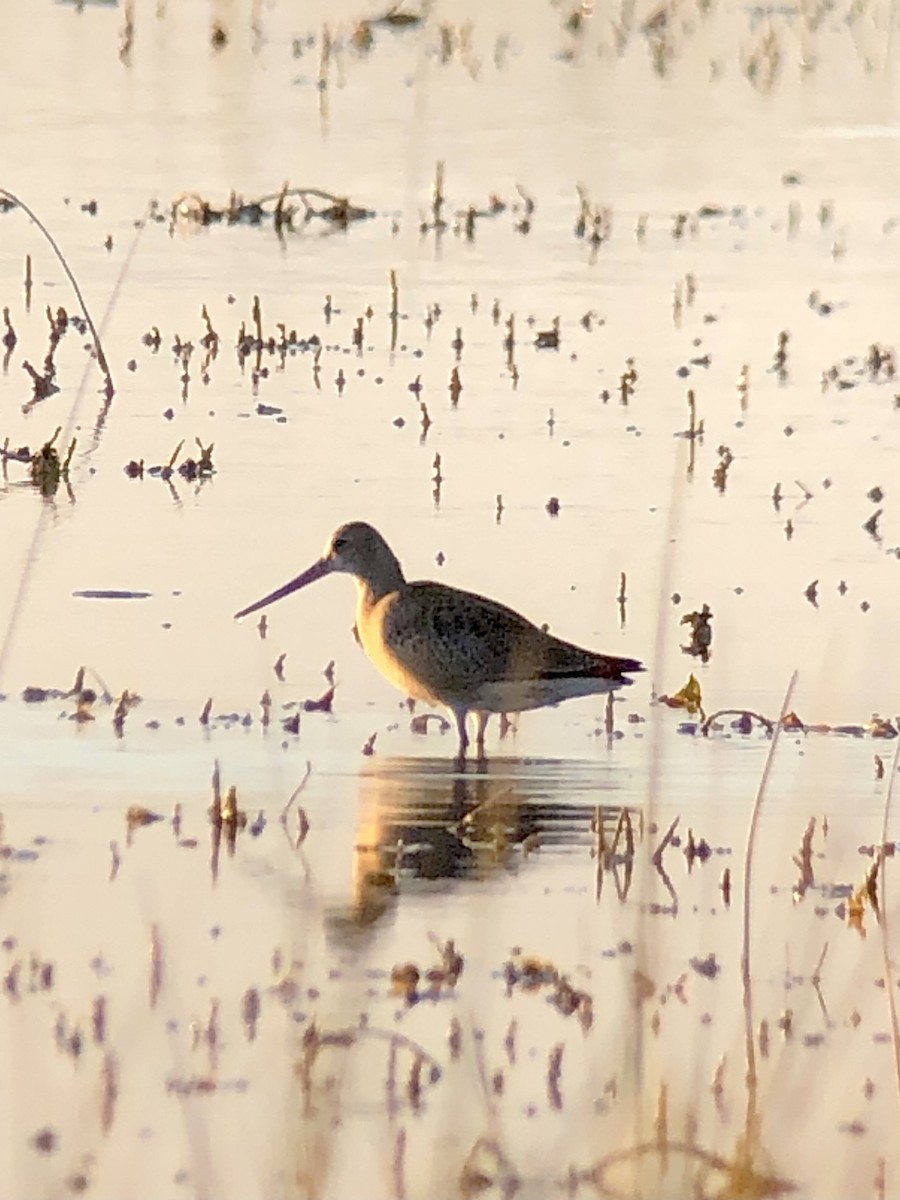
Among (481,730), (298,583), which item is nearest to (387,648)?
(481,730)

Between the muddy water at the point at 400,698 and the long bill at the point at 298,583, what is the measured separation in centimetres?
13

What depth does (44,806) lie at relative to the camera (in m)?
7.56

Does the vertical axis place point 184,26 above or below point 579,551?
above

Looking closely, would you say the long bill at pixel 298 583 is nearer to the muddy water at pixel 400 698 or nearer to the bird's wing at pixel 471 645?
the muddy water at pixel 400 698

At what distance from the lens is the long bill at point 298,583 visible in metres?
9.27

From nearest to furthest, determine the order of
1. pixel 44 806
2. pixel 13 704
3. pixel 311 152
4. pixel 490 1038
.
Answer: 1. pixel 490 1038
2. pixel 44 806
3. pixel 13 704
4. pixel 311 152

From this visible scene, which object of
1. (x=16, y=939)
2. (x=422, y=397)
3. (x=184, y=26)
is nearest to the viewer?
(x=16, y=939)

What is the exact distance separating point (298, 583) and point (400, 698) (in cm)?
54

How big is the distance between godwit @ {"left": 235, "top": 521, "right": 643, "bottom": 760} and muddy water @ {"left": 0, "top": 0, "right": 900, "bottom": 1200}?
0.13 meters

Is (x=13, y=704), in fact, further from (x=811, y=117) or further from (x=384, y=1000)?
(x=811, y=117)

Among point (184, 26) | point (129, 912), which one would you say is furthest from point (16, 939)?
point (184, 26)

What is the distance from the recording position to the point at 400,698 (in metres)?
9.05

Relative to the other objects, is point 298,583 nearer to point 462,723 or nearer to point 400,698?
point 400,698

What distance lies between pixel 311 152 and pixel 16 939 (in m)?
11.4
